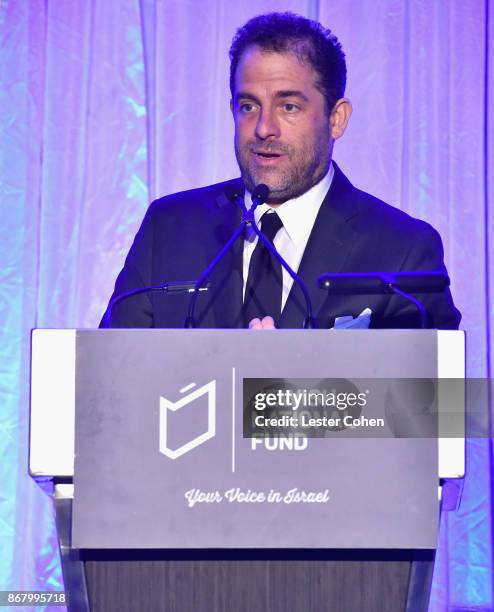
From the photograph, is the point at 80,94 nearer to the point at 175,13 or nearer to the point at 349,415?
the point at 175,13

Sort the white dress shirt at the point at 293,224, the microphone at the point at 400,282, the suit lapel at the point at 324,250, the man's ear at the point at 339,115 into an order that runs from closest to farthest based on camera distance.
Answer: the microphone at the point at 400,282, the suit lapel at the point at 324,250, the white dress shirt at the point at 293,224, the man's ear at the point at 339,115

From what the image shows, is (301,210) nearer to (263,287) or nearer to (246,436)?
(263,287)

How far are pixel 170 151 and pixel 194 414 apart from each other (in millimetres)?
1696

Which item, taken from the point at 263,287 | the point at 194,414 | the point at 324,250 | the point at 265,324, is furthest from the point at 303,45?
the point at 194,414

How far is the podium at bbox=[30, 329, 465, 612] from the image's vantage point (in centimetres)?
94

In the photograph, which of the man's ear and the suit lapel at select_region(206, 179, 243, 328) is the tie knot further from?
the man's ear

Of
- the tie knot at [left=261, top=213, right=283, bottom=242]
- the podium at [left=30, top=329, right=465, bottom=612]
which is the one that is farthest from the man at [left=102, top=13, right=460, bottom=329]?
the podium at [left=30, top=329, right=465, bottom=612]

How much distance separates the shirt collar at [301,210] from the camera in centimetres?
187

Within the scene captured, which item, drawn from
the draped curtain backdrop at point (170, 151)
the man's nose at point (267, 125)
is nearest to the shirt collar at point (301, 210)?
the man's nose at point (267, 125)

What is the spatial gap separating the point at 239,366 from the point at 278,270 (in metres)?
0.76

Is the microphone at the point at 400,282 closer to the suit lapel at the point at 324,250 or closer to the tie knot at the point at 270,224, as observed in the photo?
the suit lapel at the point at 324,250

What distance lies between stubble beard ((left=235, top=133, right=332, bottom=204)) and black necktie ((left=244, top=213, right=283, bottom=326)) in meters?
0.25

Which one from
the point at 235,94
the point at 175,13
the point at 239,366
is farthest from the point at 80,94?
the point at 239,366

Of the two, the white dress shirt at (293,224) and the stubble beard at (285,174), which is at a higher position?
the stubble beard at (285,174)
